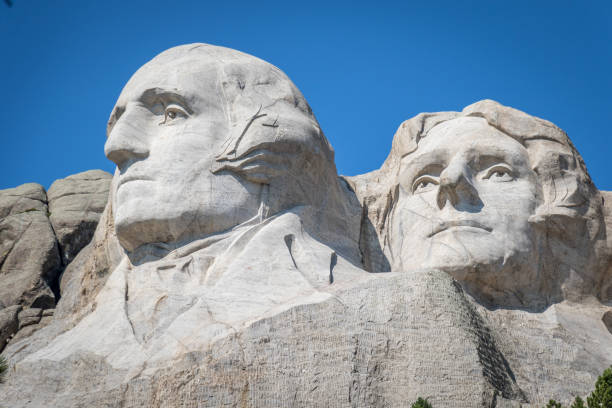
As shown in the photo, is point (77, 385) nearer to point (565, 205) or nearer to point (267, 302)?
point (267, 302)

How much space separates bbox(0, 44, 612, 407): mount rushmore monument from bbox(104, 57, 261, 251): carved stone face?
0.02 meters

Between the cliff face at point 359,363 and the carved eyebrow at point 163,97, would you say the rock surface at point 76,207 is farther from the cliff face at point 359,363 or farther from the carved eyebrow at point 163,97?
the cliff face at point 359,363

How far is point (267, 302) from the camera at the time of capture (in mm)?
8508

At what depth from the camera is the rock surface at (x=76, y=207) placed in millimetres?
13258

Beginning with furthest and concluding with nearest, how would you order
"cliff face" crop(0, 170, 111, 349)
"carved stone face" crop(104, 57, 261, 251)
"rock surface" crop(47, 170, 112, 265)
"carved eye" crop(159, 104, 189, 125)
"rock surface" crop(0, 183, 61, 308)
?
"rock surface" crop(47, 170, 112, 265)
"rock surface" crop(0, 183, 61, 308)
"cliff face" crop(0, 170, 111, 349)
"carved eye" crop(159, 104, 189, 125)
"carved stone face" crop(104, 57, 261, 251)

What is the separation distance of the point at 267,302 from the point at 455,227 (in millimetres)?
2152

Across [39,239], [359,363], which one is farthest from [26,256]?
[359,363]

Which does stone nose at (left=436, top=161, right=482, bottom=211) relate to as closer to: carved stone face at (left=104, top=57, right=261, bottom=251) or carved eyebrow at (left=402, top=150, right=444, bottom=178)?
A: carved eyebrow at (left=402, top=150, right=444, bottom=178)

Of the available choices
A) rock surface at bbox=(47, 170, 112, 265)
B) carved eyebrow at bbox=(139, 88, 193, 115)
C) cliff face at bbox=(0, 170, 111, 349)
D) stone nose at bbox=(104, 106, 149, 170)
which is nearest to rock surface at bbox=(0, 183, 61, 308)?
cliff face at bbox=(0, 170, 111, 349)

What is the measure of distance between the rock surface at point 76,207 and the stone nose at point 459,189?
16.6ft

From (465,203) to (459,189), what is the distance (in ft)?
0.48

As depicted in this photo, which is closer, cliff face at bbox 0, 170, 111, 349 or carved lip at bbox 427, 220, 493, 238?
carved lip at bbox 427, 220, 493, 238

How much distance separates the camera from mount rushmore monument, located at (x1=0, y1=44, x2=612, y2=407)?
777cm

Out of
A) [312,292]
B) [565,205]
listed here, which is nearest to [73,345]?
[312,292]
